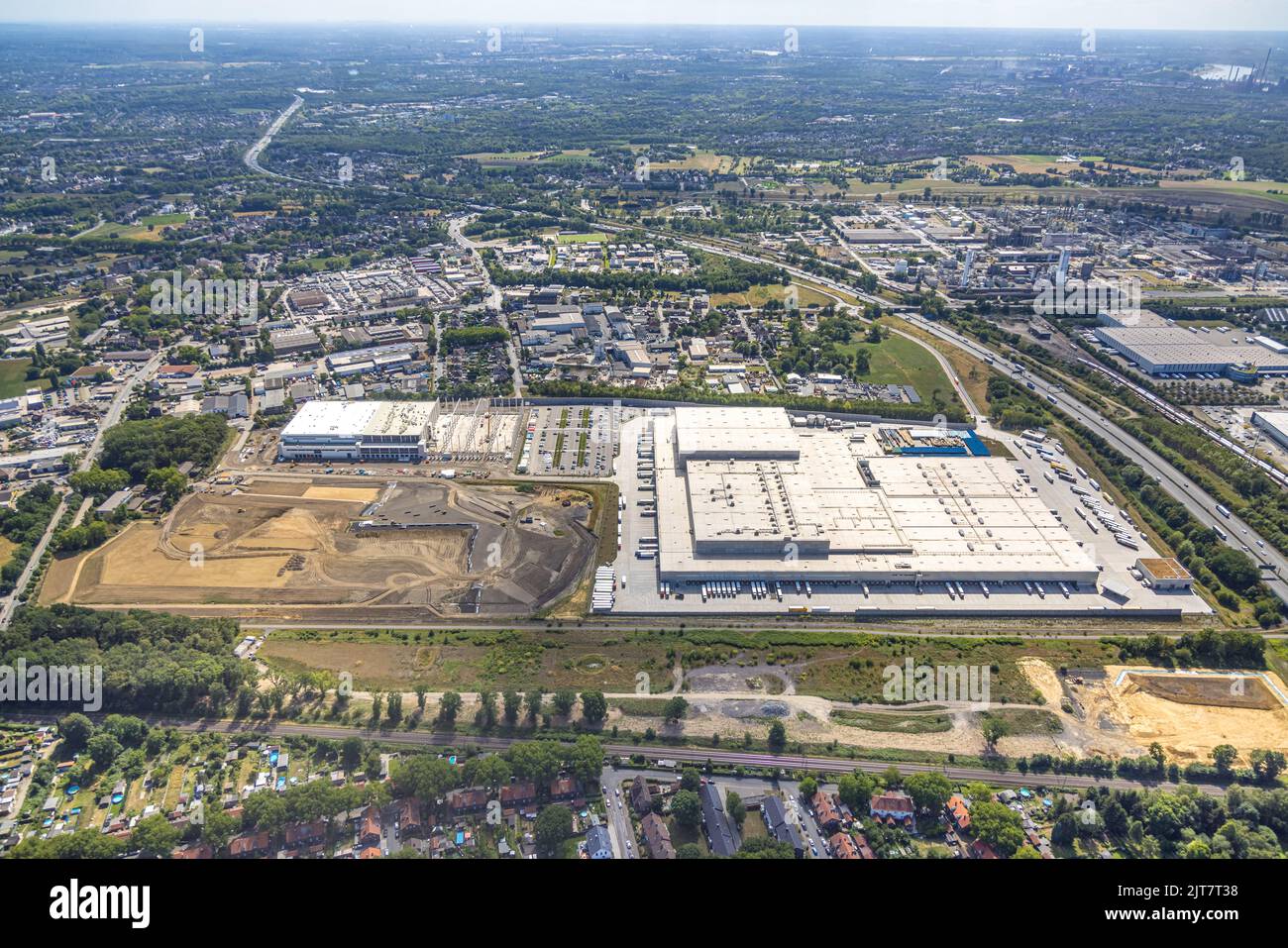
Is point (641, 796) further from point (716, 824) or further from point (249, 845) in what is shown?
point (249, 845)

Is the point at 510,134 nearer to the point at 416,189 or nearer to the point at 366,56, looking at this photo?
the point at 416,189

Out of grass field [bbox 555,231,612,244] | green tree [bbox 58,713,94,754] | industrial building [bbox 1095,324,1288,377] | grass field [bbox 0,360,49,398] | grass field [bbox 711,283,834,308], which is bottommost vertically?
green tree [bbox 58,713,94,754]

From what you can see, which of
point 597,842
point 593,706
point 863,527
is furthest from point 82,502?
point 863,527

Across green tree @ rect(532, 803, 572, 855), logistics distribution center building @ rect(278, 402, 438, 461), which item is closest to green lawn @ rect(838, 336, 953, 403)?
logistics distribution center building @ rect(278, 402, 438, 461)

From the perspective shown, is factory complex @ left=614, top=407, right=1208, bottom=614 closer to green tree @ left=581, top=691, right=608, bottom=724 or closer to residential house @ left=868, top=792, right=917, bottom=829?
green tree @ left=581, top=691, right=608, bottom=724

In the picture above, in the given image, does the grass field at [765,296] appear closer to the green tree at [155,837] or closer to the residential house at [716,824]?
the residential house at [716,824]
